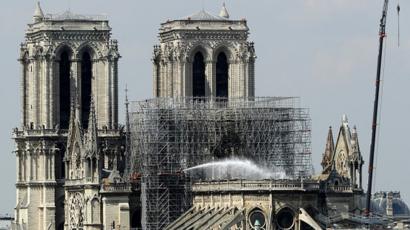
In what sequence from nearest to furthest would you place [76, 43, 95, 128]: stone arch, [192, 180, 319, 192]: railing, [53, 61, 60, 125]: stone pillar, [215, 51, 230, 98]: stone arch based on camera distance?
[192, 180, 319, 192]: railing
[215, 51, 230, 98]: stone arch
[53, 61, 60, 125]: stone pillar
[76, 43, 95, 128]: stone arch

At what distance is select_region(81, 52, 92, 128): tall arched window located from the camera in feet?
631

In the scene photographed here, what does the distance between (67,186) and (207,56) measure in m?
14.7

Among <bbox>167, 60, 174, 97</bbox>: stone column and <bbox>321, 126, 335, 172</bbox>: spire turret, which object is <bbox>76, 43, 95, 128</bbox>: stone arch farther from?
<bbox>321, 126, 335, 172</bbox>: spire turret

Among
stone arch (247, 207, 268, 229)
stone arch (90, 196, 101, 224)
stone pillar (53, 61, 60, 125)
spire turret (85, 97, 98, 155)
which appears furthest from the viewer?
stone pillar (53, 61, 60, 125)

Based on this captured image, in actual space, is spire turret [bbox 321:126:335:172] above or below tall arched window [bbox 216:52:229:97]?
below

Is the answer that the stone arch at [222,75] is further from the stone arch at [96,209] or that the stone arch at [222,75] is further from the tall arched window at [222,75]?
the stone arch at [96,209]

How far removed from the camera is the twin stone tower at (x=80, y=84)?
187m

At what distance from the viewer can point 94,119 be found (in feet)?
604

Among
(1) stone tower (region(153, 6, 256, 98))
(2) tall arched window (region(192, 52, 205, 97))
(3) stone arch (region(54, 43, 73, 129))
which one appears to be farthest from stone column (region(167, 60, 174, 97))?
(3) stone arch (region(54, 43, 73, 129))

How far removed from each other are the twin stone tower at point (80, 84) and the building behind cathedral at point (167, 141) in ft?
0.36

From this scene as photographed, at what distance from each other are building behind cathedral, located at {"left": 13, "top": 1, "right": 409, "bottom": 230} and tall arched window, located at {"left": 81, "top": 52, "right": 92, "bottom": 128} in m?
0.08

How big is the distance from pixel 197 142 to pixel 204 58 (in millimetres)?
10639

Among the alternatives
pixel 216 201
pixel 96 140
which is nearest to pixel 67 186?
pixel 96 140

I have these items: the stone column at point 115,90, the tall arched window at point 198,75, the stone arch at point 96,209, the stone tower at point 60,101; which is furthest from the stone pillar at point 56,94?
the stone arch at point 96,209
